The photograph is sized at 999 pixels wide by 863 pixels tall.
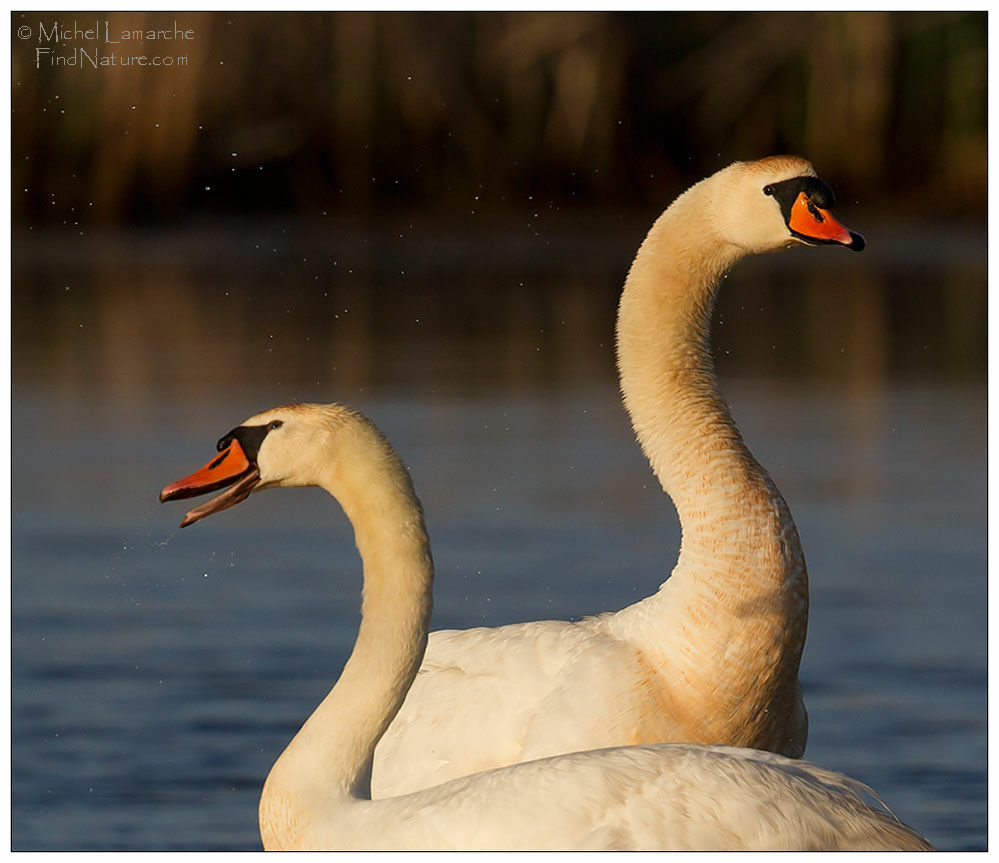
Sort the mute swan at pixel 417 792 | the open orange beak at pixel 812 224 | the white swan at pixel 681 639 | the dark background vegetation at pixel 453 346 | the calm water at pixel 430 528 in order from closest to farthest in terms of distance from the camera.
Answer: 1. the mute swan at pixel 417 792
2. the white swan at pixel 681 639
3. the open orange beak at pixel 812 224
4. the calm water at pixel 430 528
5. the dark background vegetation at pixel 453 346

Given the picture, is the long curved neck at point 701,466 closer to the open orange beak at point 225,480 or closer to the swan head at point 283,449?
the swan head at point 283,449

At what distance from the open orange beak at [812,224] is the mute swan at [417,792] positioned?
5.37 ft

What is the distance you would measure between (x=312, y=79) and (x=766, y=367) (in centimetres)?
606

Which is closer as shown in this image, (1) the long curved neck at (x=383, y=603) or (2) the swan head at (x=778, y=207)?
(1) the long curved neck at (x=383, y=603)

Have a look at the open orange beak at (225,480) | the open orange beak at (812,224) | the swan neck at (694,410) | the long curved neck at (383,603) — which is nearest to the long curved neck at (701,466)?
the swan neck at (694,410)

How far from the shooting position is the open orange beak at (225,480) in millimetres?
5492

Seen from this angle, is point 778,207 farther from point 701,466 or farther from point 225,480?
point 225,480

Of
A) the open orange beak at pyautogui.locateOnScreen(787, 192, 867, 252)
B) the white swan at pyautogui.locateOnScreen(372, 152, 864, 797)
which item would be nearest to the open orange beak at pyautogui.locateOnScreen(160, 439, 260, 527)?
the white swan at pyautogui.locateOnScreen(372, 152, 864, 797)

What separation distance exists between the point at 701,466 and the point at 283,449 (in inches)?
51.5

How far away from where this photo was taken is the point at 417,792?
5094 mm

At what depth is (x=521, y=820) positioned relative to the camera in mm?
4734

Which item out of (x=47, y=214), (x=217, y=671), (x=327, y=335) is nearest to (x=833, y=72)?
(x=327, y=335)

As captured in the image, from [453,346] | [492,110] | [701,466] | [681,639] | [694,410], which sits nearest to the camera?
[681,639]

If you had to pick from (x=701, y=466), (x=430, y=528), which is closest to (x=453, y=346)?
(x=430, y=528)
